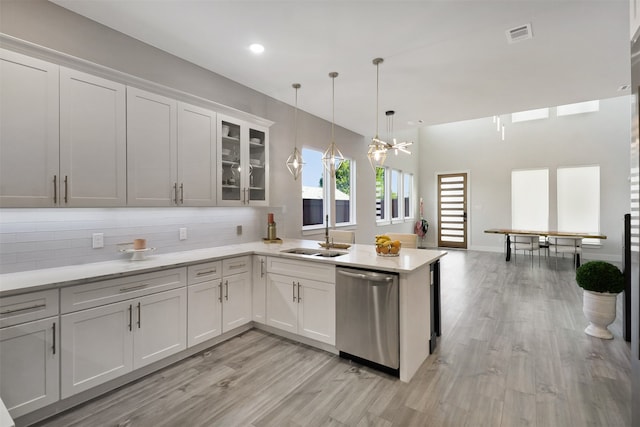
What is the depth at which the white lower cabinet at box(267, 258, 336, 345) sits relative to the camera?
273 centimetres

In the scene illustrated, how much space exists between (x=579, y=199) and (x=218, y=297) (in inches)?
347

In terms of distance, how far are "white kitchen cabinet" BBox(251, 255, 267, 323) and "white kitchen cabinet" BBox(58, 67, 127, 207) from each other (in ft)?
4.47

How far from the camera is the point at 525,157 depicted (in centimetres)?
815

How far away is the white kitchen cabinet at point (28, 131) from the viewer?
1932 mm

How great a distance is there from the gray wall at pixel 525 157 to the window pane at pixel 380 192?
2.58 meters

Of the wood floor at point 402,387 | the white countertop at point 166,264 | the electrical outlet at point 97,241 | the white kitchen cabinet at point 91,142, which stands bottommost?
the wood floor at point 402,387

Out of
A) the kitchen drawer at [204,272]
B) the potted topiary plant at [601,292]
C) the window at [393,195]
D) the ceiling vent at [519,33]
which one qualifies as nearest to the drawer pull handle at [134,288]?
the kitchen drawer at [204,272]

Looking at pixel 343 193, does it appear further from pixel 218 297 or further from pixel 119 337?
pixel 119 337

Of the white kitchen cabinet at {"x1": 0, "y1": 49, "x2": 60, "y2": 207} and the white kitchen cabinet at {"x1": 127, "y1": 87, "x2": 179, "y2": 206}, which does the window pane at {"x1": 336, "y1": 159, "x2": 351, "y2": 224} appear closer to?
the white kitchen cabinet at {"x1": 127, "y1": 87, "x2": 179, "y2": 206}

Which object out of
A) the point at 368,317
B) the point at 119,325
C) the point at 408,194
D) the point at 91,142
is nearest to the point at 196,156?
the point at 91,142

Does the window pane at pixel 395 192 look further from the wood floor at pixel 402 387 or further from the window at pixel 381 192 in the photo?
the wood floor at pixel 402 387

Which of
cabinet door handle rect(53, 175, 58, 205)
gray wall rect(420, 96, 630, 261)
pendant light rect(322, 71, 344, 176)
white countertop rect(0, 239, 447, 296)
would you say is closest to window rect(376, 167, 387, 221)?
gray wall rect(420, 96, 630, 261)

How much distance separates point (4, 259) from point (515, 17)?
14.5 ft

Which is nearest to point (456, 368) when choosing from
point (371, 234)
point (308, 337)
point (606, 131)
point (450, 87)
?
→ point (308, 337)
